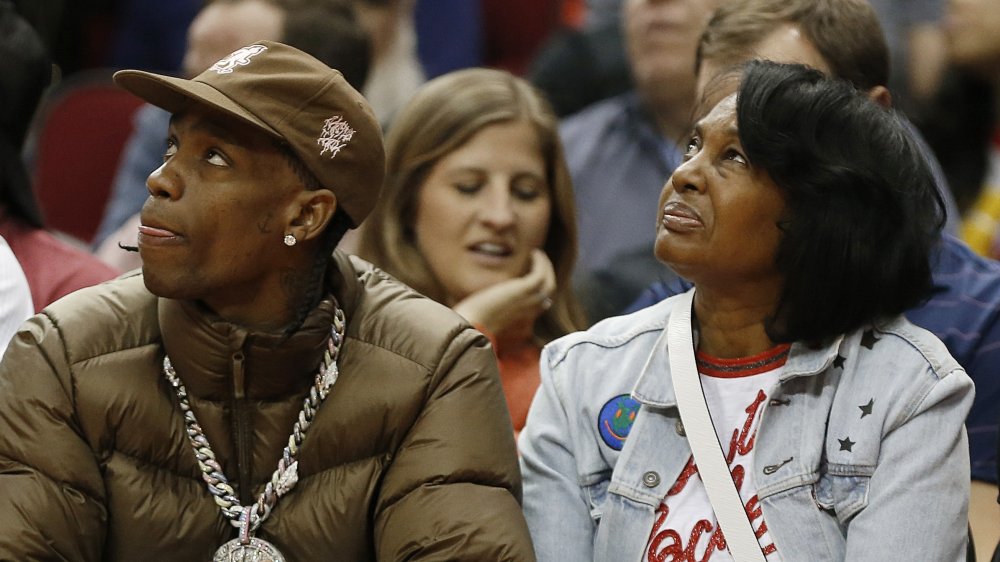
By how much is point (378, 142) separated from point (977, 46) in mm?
2844

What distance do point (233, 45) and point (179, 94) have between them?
2.24 m

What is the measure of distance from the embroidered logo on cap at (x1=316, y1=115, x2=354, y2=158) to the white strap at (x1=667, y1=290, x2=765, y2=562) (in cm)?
69

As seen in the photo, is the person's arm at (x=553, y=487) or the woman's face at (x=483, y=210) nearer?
the person's arm at (x=553, y=487)

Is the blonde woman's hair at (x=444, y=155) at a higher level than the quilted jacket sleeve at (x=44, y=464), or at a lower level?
lower

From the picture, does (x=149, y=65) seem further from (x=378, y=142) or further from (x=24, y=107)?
(x=378, y=142)

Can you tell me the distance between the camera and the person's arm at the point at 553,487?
8.95ft

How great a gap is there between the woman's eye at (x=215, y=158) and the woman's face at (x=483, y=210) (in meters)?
1.35

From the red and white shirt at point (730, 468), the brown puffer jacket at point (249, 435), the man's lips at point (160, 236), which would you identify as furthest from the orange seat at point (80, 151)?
the red and white shirt at point (730, 468)

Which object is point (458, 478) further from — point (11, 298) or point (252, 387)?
point (11, 298)

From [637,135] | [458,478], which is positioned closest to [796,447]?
[458,478]

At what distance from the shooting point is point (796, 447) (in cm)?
258

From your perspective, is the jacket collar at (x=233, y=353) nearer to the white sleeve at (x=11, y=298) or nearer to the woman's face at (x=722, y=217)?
the white sleeve at (x=11, y=298)

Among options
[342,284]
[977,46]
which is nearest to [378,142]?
[342,284]

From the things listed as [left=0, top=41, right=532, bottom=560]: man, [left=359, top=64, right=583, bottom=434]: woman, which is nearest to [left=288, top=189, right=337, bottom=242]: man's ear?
[left=0, top=41, right=532, bottom=560]: man
